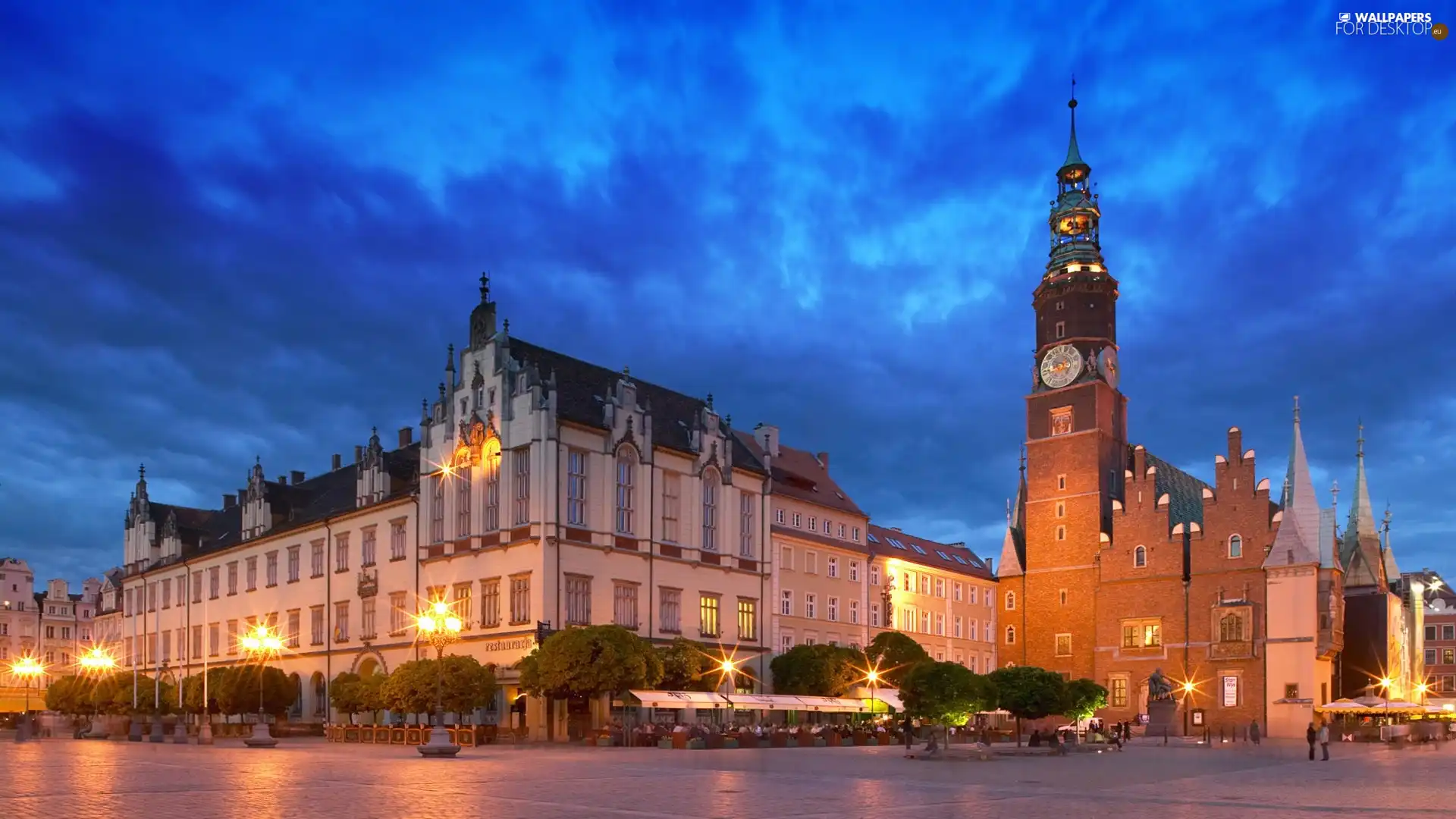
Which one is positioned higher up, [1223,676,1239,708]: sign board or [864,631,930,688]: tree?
[864,631,930,688]: tree

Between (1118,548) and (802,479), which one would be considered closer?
(802,479)

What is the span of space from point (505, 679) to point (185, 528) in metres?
46.8

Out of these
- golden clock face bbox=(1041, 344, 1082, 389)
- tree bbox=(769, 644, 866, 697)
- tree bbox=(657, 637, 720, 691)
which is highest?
golden clock face bbox=(1041, 344, 1082, 389)

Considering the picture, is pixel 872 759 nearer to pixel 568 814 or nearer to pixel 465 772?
pixel 465 772

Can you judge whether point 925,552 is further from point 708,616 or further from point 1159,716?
point 708,616

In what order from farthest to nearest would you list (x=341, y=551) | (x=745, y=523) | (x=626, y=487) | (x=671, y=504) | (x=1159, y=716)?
1. (x=341, y=551)
2. (x=1159, y=716)
3. (x=745, y=523)
4. (x=671, y=504)
5. (x=626, y=487)

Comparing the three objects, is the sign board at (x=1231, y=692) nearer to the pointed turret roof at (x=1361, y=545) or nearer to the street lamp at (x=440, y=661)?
the pointed turret roof at (x=1361, y=545)

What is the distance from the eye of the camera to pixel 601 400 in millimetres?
65062

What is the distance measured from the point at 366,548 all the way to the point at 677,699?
23.9 meters

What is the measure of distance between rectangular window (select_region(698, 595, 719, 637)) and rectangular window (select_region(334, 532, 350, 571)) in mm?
21043

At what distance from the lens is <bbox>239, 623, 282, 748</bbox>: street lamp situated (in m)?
51.7

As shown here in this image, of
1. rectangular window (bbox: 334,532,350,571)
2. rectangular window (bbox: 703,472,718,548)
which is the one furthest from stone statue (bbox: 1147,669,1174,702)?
rectangular window (bbox: 334,532,350,571)

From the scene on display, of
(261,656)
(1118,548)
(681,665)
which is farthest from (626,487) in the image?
(1118,548)

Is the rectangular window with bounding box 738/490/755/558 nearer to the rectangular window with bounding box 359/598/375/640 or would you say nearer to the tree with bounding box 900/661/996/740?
the tree with bounding box 900/661/996/740
